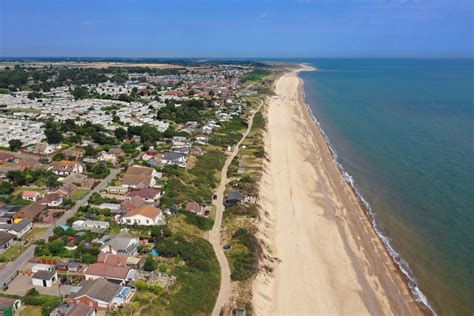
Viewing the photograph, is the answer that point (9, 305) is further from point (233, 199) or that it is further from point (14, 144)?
point (14, 144)

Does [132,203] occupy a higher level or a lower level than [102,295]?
higher


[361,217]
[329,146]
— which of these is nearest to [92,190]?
[361,217]

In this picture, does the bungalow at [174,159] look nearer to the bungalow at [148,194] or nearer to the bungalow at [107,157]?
the bungalow at [107,157]

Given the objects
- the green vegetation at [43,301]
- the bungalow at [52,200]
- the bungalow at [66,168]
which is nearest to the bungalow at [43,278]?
the green vegetation at [43,301]

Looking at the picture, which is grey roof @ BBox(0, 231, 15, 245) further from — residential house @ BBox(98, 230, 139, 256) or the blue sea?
the blue sea

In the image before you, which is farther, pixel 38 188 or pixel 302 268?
pixel 38 188

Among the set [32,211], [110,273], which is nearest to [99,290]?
[110,273]

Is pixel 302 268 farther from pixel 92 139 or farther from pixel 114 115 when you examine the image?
pixel 114 115
